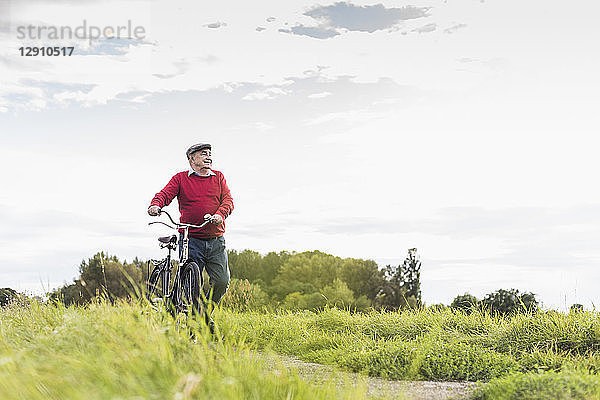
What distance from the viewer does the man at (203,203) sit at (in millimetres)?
7223

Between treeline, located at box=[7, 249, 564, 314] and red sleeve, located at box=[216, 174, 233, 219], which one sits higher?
red sleeve, located at box=[216, 174, 233, 219]

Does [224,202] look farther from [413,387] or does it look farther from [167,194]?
[413,387]

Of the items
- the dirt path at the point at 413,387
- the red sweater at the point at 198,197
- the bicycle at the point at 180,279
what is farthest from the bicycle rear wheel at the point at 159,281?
the dirt path at the point at 413,387

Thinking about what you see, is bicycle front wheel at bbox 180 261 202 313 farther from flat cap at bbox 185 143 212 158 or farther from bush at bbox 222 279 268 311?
bush at bbox 222 279 268 311

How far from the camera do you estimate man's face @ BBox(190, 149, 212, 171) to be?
7.31 meters

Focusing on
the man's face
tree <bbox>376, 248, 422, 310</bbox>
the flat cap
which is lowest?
tree <bbox>376, 248, 422, 310</bbox>

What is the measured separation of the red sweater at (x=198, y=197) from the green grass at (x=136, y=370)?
7.62 ft

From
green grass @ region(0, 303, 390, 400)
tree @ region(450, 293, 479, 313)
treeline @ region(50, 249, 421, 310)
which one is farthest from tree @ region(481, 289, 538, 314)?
green grass @ region(0, 303, 390, 400)

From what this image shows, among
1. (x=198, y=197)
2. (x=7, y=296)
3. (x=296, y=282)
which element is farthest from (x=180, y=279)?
(x=296, y=282)

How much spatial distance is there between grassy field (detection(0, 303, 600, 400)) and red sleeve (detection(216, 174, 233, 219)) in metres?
1.29

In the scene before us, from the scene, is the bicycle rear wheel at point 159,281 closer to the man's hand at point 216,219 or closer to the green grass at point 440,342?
the green grass at point 440,342

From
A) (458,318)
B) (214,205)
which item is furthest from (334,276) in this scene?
(214,205)

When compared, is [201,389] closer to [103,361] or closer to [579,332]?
[103,361]

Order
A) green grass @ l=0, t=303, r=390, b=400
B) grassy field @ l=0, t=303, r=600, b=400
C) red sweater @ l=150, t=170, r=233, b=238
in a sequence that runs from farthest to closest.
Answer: red sweater @ l=150, t=170, r=233, b=238
grassy field @ l=0, t=303, r=600, b=400
green grass @ l=0, t=303, r=390, b=400
